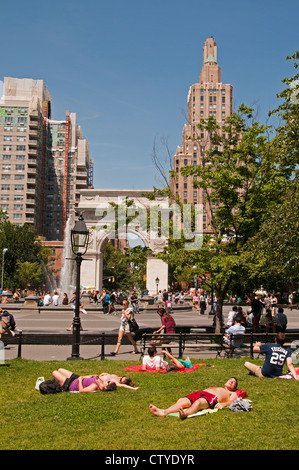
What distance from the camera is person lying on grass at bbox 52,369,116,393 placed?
8.30 meters

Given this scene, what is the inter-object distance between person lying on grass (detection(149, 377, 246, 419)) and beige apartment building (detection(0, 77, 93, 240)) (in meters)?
82.9

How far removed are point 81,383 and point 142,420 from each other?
2136 mm

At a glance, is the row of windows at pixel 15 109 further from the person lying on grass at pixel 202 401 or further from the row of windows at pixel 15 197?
the person lying on grass at pixel 202 401

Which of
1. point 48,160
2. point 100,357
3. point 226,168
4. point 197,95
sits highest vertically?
point 197,95

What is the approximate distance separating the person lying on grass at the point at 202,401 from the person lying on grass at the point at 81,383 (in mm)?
1671

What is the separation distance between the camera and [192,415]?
6641 mm

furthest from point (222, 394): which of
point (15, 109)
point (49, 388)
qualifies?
point (15, 109)

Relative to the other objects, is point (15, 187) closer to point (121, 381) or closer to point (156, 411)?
point (121, 381)

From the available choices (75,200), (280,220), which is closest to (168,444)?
(280,220)

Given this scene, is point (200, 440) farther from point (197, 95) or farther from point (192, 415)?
point (197, 95)

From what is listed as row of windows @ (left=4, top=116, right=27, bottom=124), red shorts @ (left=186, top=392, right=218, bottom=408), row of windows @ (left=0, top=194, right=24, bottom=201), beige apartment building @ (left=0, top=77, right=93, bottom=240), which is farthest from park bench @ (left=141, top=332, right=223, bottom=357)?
row of windows @ (left=4, top=116, right=27, bottom=124)

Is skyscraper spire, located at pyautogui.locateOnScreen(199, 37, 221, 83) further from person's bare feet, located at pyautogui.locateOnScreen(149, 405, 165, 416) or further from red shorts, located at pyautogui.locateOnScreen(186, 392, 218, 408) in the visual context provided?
person's bare feet, located at pyautogui.locateOnScreen(149, 405, 165, 416)
